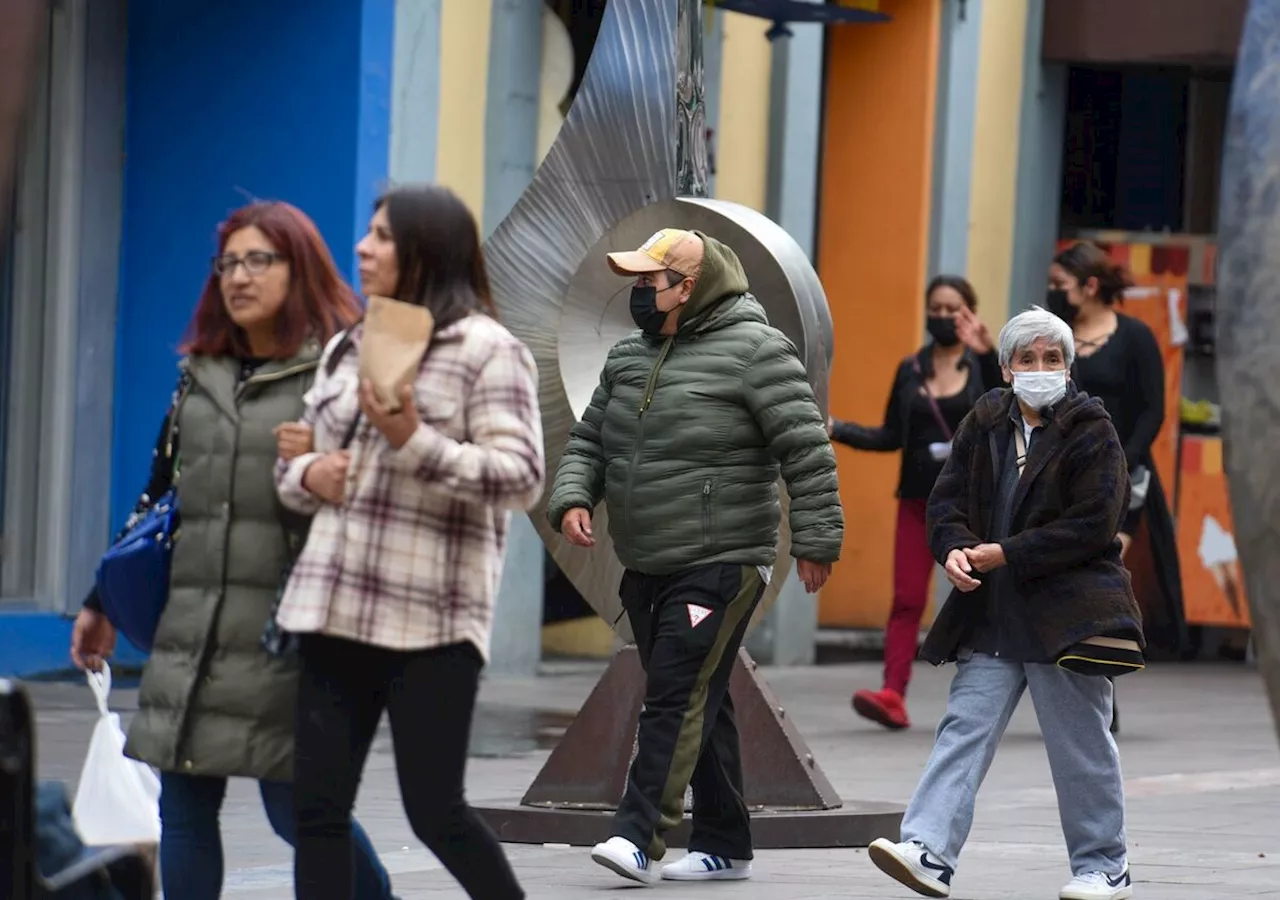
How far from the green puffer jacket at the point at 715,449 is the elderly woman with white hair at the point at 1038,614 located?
441 mm

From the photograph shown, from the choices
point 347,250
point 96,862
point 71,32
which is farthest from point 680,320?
point 71,32

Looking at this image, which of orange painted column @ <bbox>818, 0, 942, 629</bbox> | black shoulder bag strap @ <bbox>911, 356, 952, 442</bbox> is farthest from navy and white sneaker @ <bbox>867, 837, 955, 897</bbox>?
orange painted column @ <bbox>818, 0, 942, 629</bbox>

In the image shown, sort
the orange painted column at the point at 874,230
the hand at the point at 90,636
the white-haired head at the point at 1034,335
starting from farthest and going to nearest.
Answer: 1. the orange painted column at the point at 874,230
2. the white-haired head at the point at 1034,335
3. the hand at the point at 90,636

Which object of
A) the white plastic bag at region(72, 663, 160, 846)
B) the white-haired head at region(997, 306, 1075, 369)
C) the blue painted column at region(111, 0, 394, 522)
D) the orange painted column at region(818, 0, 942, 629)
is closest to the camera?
the white plastic bag at region(72, 663, 160, 846)

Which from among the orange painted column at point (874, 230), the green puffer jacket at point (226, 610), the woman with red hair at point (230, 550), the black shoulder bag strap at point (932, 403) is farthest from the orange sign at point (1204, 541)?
the green puffer jacket at point (226, 610)

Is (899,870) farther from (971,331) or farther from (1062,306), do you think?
(1062,306)

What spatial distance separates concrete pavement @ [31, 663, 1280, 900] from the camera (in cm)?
653

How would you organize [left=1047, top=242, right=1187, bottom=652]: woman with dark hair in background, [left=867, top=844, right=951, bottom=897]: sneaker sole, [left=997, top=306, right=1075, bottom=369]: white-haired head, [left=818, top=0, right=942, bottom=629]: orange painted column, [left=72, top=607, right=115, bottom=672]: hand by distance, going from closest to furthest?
1. [left=72, top=607, right=115, bottom=672]: hand
2. [left=867, top=844, right=951, bottom=897]: sneaker sole
3. [left=997, top=306, right=1075, bottom=369]: white-haired head
4. [left=1047, top=242, right=1187, bottom=652]: woman with dark hair in background
5. [left=818, top=0, right=942, bottom=629]: orange painted column

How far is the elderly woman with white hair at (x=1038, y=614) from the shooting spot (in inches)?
244

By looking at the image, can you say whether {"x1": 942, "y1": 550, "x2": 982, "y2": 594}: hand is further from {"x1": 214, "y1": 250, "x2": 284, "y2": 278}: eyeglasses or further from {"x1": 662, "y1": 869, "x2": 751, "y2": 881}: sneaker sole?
{"x1": 214, "y1": 250, "x2": 284, "y2": 278}: eyeglasses

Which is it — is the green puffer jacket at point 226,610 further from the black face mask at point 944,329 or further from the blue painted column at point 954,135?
the blue painted column at point 954,135

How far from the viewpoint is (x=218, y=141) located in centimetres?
1104

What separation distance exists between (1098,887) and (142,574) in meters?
2.70

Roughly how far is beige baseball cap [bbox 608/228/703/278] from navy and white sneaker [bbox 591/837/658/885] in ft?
4.71
